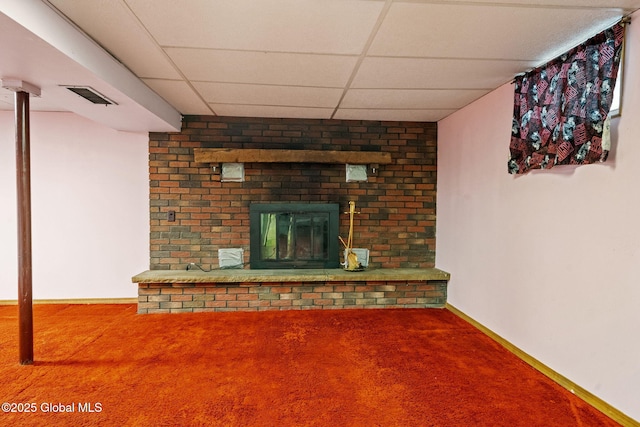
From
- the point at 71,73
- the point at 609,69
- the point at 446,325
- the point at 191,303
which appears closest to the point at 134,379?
the point at 191,303

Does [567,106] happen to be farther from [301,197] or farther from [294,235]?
[294,235]

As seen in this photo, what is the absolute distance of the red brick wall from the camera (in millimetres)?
3762

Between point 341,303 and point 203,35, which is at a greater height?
point 203,35

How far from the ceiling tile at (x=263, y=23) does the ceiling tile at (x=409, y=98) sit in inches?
34.5

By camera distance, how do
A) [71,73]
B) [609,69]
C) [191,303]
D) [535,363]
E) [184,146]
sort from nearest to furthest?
1. [609,69]
2. [71,73]
3. [535,363]
4. [191,303]
5. [184,146]

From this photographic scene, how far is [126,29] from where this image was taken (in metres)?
1.91

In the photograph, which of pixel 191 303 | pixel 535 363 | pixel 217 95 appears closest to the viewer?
pixel 535 363

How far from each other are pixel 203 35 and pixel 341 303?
2.79m

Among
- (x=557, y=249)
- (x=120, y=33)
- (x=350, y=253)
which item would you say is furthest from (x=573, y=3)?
(x=350, y=253)

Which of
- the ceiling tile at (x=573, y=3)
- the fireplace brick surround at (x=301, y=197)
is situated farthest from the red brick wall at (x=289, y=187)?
the ceiling tile at (x=573, y=3)

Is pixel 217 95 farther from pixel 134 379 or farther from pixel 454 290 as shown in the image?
pixel 454 290

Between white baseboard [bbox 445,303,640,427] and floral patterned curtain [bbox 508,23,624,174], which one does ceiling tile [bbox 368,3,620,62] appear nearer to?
floral patterned curtain [bbox 508,23,624,174]

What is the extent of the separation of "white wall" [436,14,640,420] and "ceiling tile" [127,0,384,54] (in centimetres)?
148

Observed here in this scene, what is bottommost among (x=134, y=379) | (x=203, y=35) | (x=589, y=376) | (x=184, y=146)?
(x=134, y=379)
